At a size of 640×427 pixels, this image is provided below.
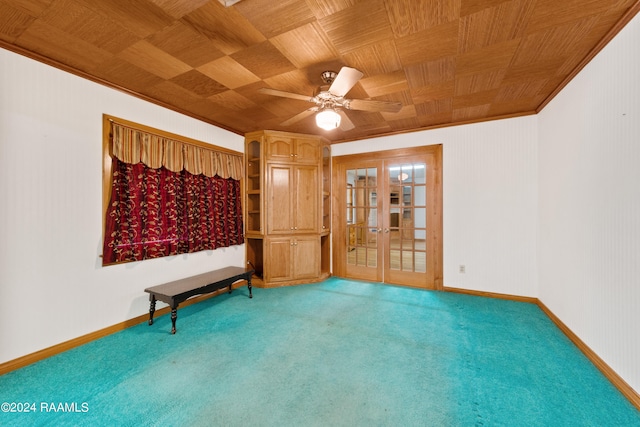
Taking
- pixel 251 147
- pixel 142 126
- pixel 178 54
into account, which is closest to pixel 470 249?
pixel 251 147

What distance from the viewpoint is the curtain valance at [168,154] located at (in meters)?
2.68

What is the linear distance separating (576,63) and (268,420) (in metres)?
3.75

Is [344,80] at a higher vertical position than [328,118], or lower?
higher

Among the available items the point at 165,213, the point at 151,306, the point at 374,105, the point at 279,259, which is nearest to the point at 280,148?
the point at 279,259

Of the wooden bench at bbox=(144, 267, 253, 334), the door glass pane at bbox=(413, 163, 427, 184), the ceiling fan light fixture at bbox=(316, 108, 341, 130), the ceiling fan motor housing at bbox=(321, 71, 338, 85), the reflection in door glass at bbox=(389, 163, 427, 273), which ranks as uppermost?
the ceiling fan motor housing at bbox=(321, 71, 338, 85)

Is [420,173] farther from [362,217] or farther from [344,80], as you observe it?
[344,80]

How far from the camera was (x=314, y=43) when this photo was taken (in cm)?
203

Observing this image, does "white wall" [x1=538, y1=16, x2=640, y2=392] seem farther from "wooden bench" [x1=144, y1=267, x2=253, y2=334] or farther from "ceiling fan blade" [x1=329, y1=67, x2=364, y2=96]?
"wooden bench" [x1=144, y1=267, x2=253, y2=334]

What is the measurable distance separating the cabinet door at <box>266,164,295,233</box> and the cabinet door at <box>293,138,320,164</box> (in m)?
0.23

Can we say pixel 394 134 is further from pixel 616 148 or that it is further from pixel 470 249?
pixel 616 148

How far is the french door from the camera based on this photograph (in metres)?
4.00

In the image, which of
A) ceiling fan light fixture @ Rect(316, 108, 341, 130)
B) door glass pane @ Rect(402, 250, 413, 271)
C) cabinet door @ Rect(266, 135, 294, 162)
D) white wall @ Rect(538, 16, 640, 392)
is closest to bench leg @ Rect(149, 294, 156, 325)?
cabinet door @ Rect(266, 135, 294, 162)

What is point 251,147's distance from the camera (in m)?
4.30

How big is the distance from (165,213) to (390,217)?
10.7 feet
